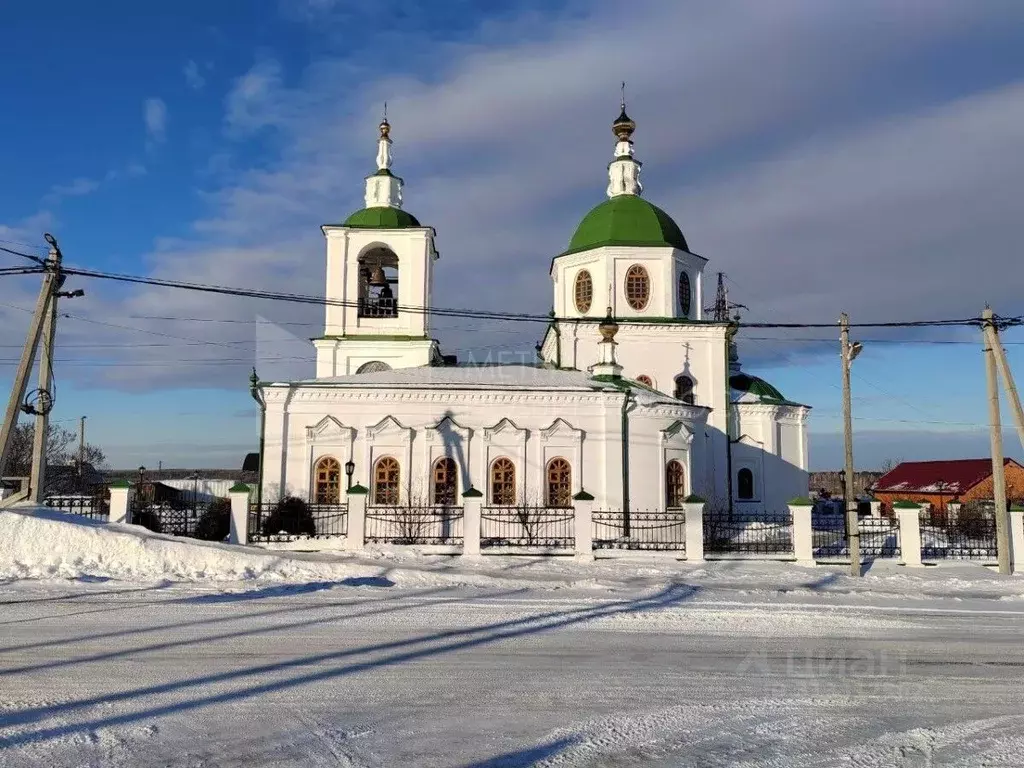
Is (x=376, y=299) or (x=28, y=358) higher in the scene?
(x=376, y=299)

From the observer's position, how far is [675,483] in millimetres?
23516

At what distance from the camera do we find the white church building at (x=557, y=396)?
73.7ft

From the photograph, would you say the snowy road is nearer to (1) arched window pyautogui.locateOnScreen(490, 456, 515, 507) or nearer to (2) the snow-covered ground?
(2) the snow-covered ground

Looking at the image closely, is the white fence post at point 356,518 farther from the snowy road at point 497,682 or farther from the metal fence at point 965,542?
the metal fence at point 965,542

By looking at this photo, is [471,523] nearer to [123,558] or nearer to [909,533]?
[123,558]

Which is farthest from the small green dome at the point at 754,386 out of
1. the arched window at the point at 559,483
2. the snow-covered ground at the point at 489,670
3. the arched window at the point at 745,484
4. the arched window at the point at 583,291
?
the snow-covered ground at the point at 489,670

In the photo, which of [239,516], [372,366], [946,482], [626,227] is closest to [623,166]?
[626,227]

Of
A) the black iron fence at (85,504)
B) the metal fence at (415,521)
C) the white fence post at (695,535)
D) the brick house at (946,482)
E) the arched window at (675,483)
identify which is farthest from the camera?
the brick house at (946,482)

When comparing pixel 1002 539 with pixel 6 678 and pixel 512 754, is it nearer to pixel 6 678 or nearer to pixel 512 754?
pixel 512 754

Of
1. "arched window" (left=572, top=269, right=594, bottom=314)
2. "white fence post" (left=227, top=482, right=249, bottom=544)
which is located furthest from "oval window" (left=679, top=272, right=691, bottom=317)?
"white fence post" (left=227, top=482, right=249, bottom=544)

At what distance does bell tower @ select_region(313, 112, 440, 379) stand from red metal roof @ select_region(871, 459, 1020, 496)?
34.7 metres

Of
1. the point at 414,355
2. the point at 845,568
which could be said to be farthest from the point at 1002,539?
the point at 414,355

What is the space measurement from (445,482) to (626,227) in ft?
42.6

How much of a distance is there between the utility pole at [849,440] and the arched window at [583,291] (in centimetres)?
1491
